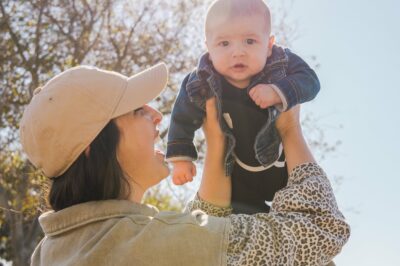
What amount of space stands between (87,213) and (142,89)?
524 mm

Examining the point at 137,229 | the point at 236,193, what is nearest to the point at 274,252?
the point at 137,229

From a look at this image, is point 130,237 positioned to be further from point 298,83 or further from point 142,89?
point 298,83

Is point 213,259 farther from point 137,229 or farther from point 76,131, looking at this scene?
point 76,131

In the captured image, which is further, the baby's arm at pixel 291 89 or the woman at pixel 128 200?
the baby's arm at pixel 291 89

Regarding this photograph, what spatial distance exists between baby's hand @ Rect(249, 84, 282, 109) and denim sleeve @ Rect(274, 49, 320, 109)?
0.13 ft

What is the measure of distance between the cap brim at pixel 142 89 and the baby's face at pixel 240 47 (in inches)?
14.8

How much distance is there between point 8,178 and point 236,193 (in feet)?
26.8

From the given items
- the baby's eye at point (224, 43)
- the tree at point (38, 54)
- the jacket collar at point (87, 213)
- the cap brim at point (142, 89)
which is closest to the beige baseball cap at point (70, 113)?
the cap brim at point (142, 89)

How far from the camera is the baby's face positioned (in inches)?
110

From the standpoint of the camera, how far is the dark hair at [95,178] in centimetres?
226

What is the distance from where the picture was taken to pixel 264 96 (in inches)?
104

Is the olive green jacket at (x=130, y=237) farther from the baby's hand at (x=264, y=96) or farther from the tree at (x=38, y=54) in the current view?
the tree at (x=38, y=54)

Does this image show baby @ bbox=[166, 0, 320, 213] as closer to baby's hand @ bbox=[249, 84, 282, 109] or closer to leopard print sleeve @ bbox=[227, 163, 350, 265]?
baby's hand @ bbox=[249, 84, 282, 109]

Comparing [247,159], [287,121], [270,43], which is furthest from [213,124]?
[270,43]
